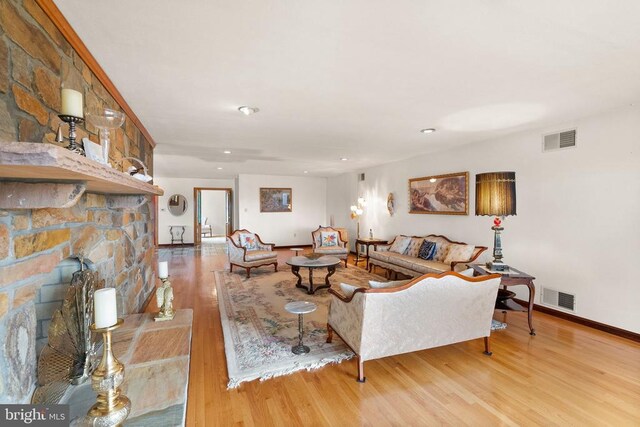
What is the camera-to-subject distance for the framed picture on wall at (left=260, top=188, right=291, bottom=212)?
8693 millimetres

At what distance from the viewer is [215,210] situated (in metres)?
12.7

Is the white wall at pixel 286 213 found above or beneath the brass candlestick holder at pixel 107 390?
above

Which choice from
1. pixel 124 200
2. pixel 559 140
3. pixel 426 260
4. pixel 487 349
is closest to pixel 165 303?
pixel 124 200

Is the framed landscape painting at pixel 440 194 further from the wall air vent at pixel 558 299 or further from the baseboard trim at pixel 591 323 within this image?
the baseboard trim at pixel 591 323

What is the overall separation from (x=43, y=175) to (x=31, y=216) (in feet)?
1.54

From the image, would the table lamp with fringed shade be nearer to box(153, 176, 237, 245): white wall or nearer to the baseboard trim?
the baseboard trim

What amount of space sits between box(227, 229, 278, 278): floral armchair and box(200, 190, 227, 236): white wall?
7004 mm

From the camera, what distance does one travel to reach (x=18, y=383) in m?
1.22

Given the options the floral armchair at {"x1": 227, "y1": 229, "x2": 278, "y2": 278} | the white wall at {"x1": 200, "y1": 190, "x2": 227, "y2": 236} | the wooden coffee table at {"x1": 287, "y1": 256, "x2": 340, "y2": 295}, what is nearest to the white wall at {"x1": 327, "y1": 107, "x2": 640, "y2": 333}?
the wooden coffee table at {"x1": 287, "y1": 256, "x2": 340, "y2": 295}

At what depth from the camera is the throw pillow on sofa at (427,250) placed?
482cm

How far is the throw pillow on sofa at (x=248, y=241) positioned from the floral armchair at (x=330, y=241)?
1.30m

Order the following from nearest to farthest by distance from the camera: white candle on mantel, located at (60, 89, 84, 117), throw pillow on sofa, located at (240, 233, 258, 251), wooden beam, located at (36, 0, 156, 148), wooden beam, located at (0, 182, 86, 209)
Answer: wooden beam, located at (0, 182, 86, 209) → white candle on mantel, located at (60, 89, 84, 117) → wooden beam, located at (36, 0, 156, 148) → throw pillow on sofa, located at (240, 233, 258, 251)

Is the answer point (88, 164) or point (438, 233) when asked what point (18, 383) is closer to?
point (88, 164)

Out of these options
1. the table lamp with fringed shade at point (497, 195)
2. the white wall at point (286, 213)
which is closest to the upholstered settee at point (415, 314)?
the table lamp with fringed shade at point (497, 195)
